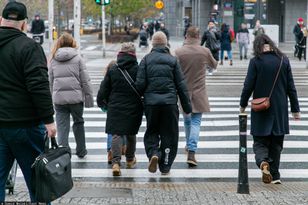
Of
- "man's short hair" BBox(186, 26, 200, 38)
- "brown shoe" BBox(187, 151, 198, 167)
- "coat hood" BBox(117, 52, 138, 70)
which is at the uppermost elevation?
"man's short hair" BBox(186, 26, 200, 38)

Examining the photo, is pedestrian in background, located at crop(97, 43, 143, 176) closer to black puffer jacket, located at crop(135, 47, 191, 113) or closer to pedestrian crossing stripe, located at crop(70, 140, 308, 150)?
black puffer jacket, located at crop(135, 47, 191, 113)

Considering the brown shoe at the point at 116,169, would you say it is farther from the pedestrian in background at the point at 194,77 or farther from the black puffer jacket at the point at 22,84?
the black puffer jacket at the point at 22,84

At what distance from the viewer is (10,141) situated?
5945 millimetres

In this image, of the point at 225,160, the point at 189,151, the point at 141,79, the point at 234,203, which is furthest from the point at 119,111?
the point at 234,203

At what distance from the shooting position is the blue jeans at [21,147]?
233 inches

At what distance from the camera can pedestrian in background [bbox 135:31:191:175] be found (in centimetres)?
969

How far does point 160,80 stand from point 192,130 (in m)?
1.46

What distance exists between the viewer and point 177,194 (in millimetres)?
8102

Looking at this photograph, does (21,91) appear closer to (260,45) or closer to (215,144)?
(260,45)

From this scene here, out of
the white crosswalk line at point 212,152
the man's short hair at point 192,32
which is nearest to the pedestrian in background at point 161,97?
the white crosswalk line at point 212,152

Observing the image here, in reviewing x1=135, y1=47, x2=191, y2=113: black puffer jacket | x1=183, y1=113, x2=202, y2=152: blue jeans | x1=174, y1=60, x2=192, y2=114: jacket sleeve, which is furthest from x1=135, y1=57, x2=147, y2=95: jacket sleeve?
x1=183, y1=113, x2=202, y2=152: blue jeans

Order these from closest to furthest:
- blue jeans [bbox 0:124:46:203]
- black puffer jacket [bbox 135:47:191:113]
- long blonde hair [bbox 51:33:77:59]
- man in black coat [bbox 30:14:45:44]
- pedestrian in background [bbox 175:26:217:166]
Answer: blue jeans [bbox 0:124:46:203], black puffer jacket [bbox 135:47:191:113], long blonde hair [bbox 51:33:77:59], pedestrian in background [bbox 175:26:217:166], man in black coat [bbox 30:14:45:44]

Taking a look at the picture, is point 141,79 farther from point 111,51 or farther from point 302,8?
point 302,8

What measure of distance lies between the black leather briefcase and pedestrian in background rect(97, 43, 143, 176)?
4.04 meters
